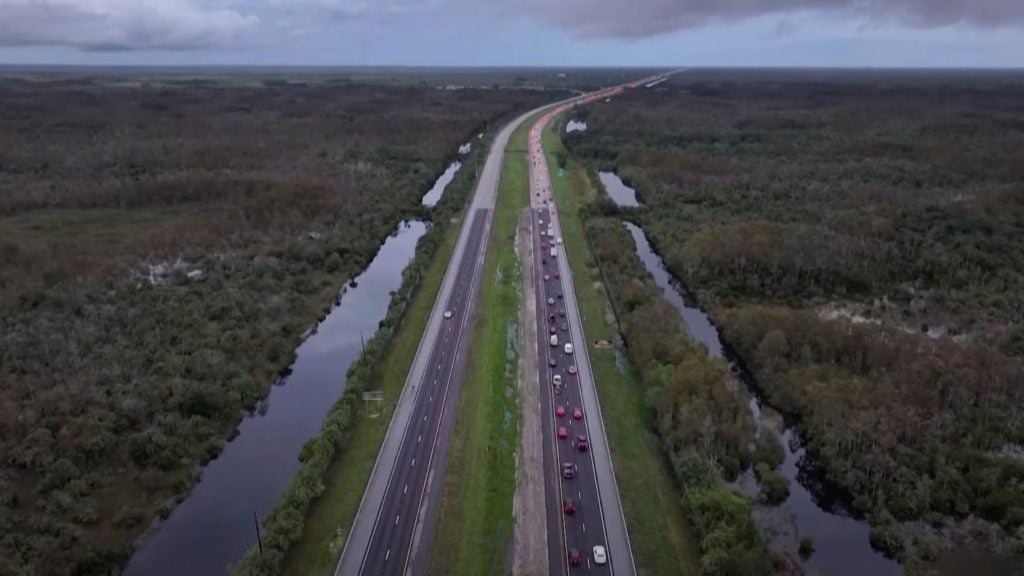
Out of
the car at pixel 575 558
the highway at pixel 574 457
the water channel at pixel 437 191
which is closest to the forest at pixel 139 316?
the water channel at pixel 437 191

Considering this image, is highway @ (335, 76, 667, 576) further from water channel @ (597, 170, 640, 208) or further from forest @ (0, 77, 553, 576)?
water channel @ (597, 170, 640, 208)

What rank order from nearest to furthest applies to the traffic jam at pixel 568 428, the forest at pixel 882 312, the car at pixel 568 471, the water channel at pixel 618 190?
the traffic jam at pixel 568 428, the car at pixel 568 471, the forest at pixel 882 312, the water channel at pixel 618 190

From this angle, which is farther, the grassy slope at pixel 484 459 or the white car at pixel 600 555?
the grassy slope at pixel 484 459

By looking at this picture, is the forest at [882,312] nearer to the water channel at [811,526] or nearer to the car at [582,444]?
the water channel at [811,526]

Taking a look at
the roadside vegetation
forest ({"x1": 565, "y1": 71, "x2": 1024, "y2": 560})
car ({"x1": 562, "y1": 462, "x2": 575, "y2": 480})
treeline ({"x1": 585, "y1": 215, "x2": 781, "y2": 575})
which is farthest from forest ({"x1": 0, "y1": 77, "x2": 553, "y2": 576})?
Answer: forest ({"x1": 565, "y1": 71, "x2": 1024, "y2": 560})

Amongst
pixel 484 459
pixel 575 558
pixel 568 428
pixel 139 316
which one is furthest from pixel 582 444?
pixel 139 316

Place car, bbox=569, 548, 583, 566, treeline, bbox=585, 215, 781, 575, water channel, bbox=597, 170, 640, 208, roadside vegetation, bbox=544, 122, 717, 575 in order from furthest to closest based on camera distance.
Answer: water channel, bbox=597, 170, 640, 208 < roadside vegetation, bbox=544, 122, 717, 575 < treeline, bbox=585, 215, 781, 575 < car, bbox=569, 548, 583, 566
